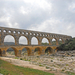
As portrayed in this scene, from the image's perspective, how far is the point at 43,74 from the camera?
7.16 metres

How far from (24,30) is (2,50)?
10107 mm

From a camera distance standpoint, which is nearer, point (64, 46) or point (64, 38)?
point (64, 46)

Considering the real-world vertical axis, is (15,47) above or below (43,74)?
above

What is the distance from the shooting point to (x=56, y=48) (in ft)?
116

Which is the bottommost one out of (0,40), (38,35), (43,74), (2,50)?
(43,74)

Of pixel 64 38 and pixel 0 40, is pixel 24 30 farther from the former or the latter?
pixel 64 38

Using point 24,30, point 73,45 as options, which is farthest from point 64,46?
A: point 24,30

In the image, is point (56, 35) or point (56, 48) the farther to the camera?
point (56, 35)

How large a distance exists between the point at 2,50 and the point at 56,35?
940 inches

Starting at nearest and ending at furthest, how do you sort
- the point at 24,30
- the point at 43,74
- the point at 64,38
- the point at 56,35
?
1. the point at 43,74
2. the point at 24,30
3. the point at 56,35
4. the point at 64,38

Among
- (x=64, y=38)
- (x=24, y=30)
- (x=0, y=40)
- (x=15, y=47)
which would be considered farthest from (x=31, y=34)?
(x=64, y=38)

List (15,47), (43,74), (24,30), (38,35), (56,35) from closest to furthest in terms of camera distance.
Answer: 1. (43,74)
2. (15,47)
3. (24,30)
4. (38,35)
5. (56,35)

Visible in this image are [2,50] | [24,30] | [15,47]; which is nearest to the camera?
[2,50]

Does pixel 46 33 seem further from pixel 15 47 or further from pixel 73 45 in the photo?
pixel 15 47
